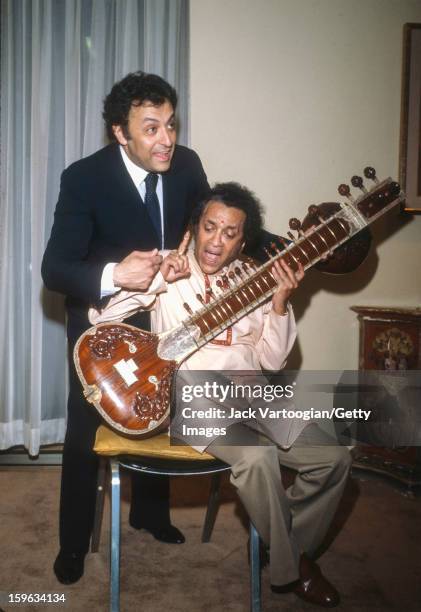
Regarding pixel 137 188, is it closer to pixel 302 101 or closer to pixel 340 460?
pixel 340 460

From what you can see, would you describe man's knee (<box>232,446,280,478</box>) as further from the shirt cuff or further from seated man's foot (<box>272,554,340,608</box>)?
the shirt cuff

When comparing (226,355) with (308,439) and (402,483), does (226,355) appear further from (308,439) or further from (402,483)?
(402,483)

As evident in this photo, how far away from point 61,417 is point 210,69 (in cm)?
203

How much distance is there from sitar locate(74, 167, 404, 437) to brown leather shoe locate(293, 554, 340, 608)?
692 millimetres

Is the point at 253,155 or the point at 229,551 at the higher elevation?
the point at 253,155

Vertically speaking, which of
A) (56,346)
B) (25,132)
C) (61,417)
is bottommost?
(61,417)

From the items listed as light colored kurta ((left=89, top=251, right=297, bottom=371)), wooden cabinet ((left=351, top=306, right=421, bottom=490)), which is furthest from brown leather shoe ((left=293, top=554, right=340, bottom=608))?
wooden cabinet ((left=351, top=306, right=421, bottom=490))

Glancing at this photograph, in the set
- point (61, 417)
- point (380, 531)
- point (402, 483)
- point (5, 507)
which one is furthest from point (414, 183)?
point (5, 507)

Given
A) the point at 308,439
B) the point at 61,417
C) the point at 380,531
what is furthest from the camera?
the point at 61,417

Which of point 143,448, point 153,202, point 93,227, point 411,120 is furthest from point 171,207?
point 411,120

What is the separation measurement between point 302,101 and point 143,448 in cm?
203

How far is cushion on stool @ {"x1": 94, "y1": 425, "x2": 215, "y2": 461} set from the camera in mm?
1557

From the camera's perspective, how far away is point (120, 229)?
6.02 feet

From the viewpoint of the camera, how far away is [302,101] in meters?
2.69
